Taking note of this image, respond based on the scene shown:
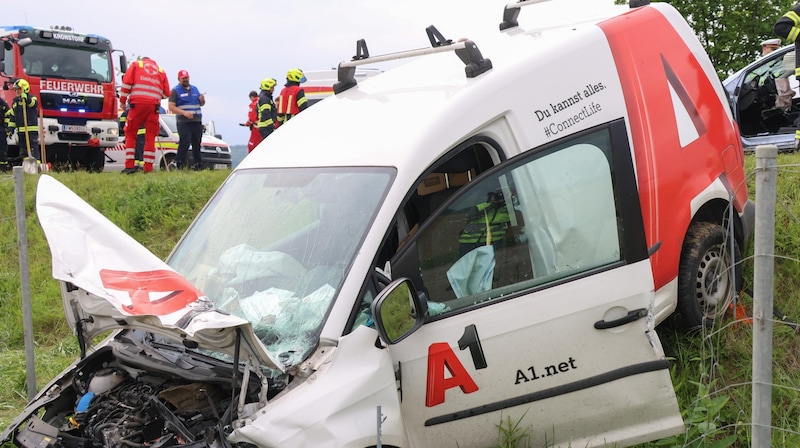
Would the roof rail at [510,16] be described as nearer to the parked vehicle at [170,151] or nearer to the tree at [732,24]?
the tree at [732,24]

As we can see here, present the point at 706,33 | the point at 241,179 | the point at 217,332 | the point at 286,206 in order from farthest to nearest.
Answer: the point at 706,33 → the point at 241,179 → the point at 286,206 → the point at 217,332

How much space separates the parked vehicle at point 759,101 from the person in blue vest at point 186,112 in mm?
8428

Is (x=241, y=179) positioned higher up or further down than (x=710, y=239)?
higher up

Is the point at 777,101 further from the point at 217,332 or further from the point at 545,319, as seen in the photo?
the point at 217,332

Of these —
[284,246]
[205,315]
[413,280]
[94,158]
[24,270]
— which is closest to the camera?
[205,315]

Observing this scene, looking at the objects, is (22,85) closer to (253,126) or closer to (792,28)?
(253,126)

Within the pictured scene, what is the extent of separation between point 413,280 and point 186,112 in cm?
1107

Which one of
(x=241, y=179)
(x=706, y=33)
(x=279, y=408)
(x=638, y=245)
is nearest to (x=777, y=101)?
(x=706, y=33)

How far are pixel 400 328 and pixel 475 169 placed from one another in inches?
42.1

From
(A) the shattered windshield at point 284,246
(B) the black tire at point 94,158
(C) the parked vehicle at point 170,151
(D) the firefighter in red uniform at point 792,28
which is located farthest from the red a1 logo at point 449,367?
(B) the black tire at point 94,158

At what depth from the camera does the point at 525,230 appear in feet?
12.4

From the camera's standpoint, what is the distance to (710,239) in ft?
15.4

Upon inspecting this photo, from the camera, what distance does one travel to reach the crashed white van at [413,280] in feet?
10.5

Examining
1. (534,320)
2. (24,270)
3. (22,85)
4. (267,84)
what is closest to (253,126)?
(267,84)
